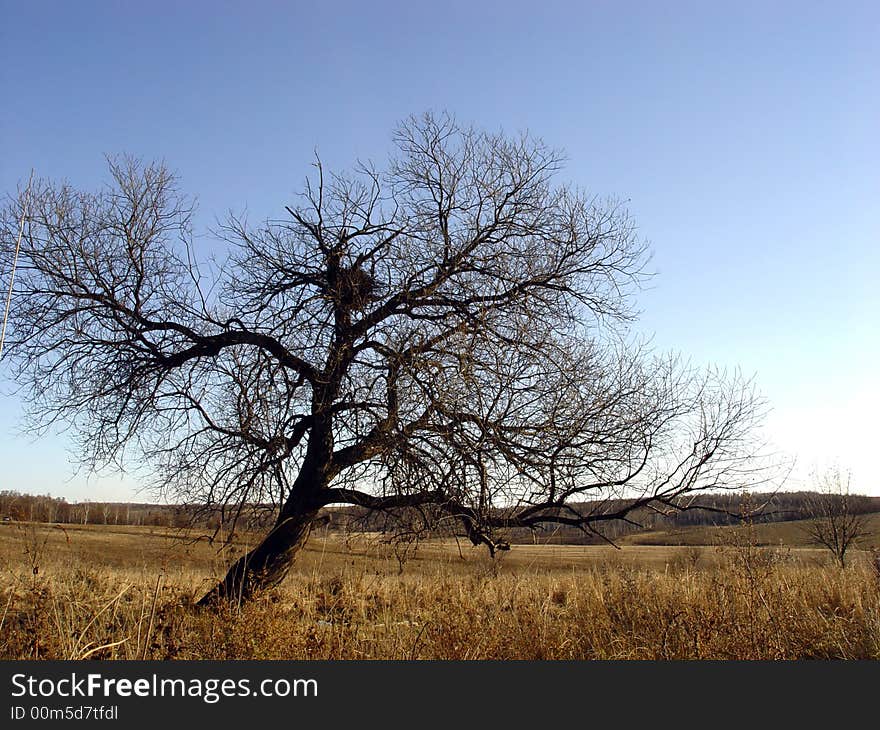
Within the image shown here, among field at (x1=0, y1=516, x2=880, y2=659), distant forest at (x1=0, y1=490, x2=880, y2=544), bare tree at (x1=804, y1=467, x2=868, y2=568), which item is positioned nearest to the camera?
field at (x1=0, y1=516, x2=880, y2=659)

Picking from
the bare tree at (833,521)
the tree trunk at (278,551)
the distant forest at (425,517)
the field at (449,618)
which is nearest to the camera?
the field at (449,618)

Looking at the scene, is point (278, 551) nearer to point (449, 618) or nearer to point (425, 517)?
point (425, 517)

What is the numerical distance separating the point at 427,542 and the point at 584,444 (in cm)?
210

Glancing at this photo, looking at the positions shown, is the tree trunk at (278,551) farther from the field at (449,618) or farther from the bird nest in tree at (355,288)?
the bird nest in tree at (355,288)

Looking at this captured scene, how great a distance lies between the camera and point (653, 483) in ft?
24.7

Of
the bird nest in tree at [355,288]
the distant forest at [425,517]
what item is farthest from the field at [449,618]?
the bird nest in tree at [355,288]

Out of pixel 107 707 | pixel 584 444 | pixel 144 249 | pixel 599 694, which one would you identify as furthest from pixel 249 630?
pixel 144 249

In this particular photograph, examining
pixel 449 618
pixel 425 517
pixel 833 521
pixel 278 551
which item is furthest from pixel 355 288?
pixel 833 521

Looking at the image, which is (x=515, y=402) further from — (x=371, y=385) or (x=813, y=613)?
(x=813, y=613)

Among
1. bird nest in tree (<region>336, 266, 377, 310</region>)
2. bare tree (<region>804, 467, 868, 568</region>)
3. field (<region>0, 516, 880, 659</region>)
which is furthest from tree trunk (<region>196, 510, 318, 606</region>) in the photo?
bare tree (<region>804, 467, 868, 568</region>)

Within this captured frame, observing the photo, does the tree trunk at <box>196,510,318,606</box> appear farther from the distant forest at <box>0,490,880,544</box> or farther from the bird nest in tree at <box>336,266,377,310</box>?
the bird nest in tree at <box>336,266,377,310</box>

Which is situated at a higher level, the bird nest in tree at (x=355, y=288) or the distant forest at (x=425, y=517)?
the bird nest in tree at (x=355, y=288)

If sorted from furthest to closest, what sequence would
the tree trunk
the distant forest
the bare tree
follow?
1. the bare tree
2. the tree trunk
3. the distant forest

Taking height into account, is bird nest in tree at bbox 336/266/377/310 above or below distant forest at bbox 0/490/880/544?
above
